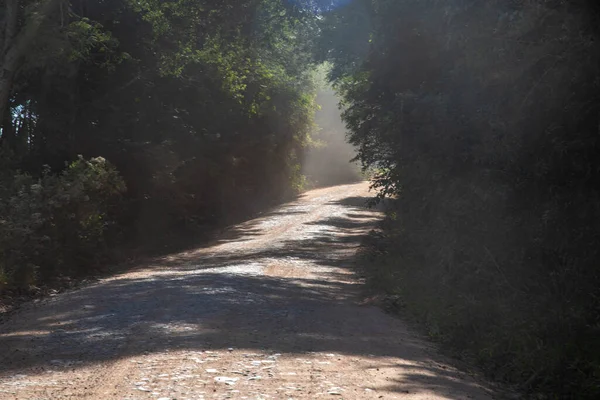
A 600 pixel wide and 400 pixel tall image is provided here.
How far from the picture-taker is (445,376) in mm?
7586

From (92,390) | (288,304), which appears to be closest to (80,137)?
(288,304)

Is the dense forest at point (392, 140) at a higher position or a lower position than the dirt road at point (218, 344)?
higher

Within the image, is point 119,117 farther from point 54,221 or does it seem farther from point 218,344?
point 218,344

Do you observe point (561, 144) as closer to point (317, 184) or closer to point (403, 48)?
point (403, 48)

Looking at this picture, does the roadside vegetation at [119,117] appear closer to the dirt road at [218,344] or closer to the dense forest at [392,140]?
the dense forest at [392,140]

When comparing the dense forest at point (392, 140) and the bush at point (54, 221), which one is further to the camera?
the bush at point (54, 221)

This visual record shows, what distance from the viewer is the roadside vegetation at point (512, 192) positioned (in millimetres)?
8688

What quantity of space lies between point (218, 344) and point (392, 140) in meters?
9.87

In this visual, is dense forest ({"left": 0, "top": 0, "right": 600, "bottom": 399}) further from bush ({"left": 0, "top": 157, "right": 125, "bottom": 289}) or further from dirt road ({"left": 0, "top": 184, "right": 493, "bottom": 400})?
dirt road ({"left": 0, "top": 184, "right": 493, "bottom": 400})

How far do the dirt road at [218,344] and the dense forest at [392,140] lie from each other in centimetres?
131

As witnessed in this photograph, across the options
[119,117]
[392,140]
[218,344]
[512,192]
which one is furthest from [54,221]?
[512,192]

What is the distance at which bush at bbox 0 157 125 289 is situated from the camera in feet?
45.2

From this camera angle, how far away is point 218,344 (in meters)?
7.98

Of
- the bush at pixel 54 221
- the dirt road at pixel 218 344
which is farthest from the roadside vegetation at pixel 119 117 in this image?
the dirt road at pixel 218 344
